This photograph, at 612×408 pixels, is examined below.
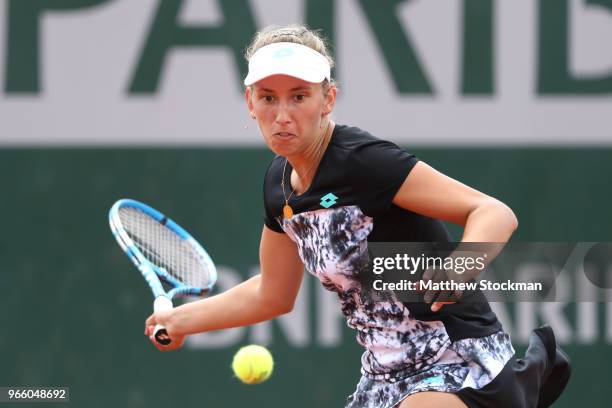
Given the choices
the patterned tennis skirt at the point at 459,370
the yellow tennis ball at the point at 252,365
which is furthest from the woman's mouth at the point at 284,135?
the yellow tennis ball at the point at 252,365

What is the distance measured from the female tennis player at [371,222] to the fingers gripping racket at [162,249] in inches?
29.3

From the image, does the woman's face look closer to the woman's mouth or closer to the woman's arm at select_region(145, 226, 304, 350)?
the woman's mouth

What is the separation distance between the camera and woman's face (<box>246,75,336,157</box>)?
2658 millimetres

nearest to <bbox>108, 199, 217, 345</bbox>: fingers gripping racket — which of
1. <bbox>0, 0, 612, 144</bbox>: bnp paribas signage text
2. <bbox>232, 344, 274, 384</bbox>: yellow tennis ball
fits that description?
<bbox>232, 344, 274, 384</bbox>: yellow tennis ball

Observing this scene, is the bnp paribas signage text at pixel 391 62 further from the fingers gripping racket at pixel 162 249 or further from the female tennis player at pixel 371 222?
the female tennis player at pixel 371 222

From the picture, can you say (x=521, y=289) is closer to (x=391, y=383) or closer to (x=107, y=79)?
(x=391, y=383)

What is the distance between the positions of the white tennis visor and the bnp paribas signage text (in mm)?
2124

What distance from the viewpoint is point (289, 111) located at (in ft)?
8.73

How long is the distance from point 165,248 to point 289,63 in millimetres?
1281

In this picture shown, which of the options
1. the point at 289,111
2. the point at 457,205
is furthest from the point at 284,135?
the point at 457,205

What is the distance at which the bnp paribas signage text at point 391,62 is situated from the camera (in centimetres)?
485

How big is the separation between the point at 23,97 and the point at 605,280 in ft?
8.55

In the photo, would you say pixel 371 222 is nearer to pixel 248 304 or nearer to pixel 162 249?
pixel 248 304

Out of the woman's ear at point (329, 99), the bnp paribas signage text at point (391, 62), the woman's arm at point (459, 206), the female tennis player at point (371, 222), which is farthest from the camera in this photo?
the bnp paribas signage text at point (391, 62)
